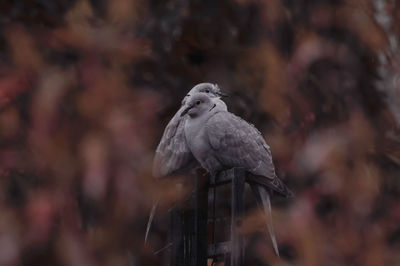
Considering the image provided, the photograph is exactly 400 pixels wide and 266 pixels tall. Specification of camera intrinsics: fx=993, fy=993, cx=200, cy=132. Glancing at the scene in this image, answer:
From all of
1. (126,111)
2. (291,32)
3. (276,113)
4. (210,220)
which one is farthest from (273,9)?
(210,220)

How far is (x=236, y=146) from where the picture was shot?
518 cm

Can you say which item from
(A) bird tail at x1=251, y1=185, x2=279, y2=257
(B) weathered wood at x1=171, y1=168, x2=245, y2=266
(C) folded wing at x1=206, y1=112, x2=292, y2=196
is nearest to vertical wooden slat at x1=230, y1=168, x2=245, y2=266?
(B) weathered wood at x1=171, y1=168, x2=245, y2=266

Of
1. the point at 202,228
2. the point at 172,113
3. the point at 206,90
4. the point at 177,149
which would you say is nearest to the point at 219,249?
the point at 202,228

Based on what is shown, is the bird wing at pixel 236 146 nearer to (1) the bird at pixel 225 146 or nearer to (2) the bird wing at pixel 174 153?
(1) the bird at pixel 225 146

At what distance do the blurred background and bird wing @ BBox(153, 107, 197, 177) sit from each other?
144mm

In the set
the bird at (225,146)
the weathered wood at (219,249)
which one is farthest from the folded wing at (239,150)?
the weathered wood at (219,249)

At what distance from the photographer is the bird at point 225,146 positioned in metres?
5.06

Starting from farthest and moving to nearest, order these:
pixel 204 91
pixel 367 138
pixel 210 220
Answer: pixel 367 138, pixel 204 91, pixel 210 220

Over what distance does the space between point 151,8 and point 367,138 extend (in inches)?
68.3

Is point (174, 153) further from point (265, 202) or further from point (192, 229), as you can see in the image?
point (192, 229)

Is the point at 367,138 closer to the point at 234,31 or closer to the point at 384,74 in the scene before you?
the point at 384,74

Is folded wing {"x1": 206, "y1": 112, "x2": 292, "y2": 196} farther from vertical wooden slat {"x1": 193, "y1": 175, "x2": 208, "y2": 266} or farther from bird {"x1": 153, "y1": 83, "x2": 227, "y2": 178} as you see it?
vertical wooden slat {"x1": 193, "y1": 175, "x2": 208, "y2": 266}

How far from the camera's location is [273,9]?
6547 mm

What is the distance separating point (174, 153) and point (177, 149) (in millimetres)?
34
